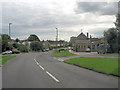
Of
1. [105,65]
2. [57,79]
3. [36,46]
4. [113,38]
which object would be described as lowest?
[36,46]

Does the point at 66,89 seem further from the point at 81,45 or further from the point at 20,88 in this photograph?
the point at 81,45

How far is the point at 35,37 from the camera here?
151875 millimetres

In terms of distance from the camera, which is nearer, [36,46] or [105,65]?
[105,65]

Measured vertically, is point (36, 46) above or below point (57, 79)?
below

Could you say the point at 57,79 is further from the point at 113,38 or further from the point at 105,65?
the point at 113,38

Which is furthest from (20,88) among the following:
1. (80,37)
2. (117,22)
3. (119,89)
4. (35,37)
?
(35,37)

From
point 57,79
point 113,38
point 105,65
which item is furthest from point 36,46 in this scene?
point 57,79

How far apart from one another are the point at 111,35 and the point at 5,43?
5315cm

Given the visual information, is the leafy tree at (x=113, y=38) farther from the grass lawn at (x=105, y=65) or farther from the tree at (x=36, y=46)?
the tree at (x=36, y=46)

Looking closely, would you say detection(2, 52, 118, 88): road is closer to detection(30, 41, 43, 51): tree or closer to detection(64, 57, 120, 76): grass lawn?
detection(64, 57, 120, 76): grass lawn

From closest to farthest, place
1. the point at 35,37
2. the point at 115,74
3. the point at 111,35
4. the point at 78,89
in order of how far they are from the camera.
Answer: the point at 78,89 → the point at 115,74 → the point at 111,35 → the point at 35,37

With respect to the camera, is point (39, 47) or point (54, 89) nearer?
point (54, 89)

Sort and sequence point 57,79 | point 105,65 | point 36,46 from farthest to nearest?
1. point 36,46
2. point 105,65
3. point 57,79

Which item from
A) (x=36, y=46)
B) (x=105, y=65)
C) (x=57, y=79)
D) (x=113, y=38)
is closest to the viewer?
(x=57, y=79)
